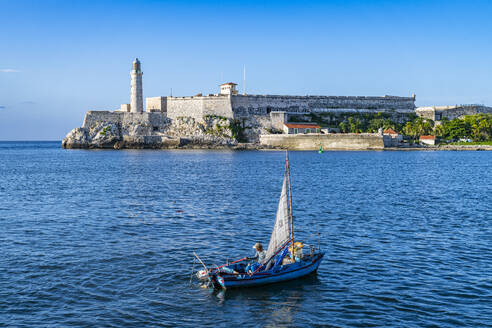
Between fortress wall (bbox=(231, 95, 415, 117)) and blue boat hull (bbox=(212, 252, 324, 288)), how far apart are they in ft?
307

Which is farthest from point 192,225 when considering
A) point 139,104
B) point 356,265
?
point 139,104

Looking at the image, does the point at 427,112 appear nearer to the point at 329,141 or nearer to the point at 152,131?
the point at 329,141

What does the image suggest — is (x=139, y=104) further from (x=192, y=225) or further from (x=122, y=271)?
(x=122, y=271)

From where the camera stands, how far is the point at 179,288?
51.4ft

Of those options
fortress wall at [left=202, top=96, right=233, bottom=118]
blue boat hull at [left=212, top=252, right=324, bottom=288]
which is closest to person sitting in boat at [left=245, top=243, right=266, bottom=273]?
blue boat hull at [left=212, top=252, right=324, bottom=288]

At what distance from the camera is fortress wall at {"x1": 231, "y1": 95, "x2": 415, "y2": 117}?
111000mm

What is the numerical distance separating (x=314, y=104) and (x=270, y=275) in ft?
354

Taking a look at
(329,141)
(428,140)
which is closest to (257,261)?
(329,141)

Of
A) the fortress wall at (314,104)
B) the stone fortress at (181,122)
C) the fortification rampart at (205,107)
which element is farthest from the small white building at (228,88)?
the fortification rampart at (205,107)

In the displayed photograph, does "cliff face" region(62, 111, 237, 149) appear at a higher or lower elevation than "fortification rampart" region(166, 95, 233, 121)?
lower

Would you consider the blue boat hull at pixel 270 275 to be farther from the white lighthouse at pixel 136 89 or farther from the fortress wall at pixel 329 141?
the white lighthouse at pixel 136 89

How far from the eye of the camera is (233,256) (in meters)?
18.9

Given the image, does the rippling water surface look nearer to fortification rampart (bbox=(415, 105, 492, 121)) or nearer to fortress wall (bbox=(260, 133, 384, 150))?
fortress wall (bbox=(260, 133, 384, 150))

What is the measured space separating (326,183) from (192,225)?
21664 millimetres
